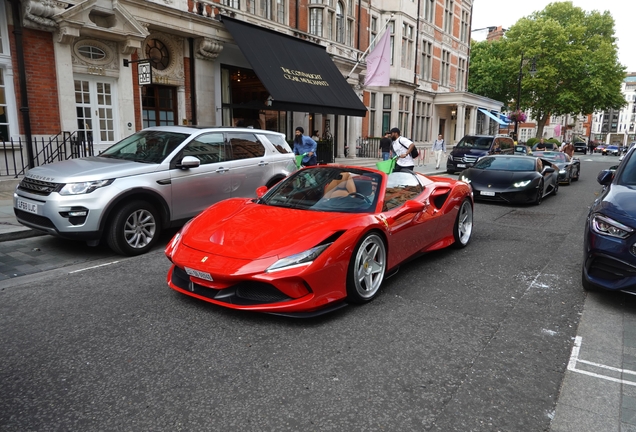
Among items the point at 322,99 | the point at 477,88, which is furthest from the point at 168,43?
the point at 477,88

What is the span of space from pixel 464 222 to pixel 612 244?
2.62m

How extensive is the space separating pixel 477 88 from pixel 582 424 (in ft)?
182

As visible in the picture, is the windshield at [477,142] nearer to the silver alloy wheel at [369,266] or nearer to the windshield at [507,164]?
the windshield at [507,164]

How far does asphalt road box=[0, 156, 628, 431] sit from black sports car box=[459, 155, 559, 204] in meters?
6.34

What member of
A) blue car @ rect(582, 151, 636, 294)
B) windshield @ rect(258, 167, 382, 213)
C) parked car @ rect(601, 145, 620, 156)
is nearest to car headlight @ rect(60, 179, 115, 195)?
windshield @ rect(258, 167, 382, 213)

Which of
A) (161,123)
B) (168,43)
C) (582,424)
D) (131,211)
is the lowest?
(582,424)

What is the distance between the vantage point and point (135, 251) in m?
6.10

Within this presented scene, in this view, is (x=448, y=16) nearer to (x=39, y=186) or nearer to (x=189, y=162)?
(x=189, y=162)

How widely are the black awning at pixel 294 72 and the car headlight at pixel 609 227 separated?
34.3 ft

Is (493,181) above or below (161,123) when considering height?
below

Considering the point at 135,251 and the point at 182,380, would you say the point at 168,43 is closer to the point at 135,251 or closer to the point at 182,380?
the point at 135,251

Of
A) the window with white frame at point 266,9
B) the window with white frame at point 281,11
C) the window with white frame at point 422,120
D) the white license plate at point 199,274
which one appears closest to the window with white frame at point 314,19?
the window with white frame at point 281,11

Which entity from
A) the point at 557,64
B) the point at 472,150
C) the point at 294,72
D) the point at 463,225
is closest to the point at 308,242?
the point at 463,225

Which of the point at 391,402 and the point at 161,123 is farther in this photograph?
the point at 161,123
